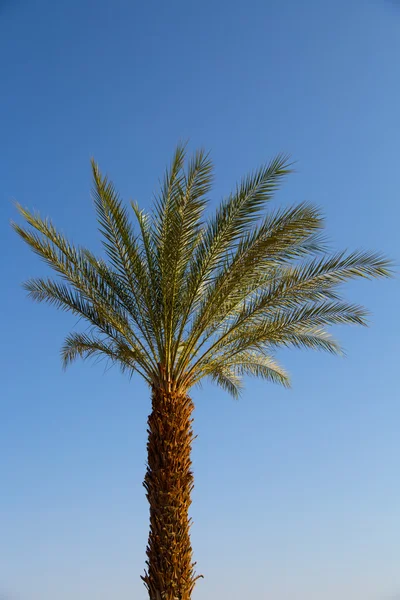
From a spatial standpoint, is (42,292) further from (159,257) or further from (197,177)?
(197,177)

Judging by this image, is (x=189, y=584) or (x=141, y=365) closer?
(x=189, y=584)

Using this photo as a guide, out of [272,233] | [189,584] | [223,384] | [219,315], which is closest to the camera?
[189,584]

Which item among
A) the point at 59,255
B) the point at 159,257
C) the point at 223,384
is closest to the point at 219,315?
the point at 159,257

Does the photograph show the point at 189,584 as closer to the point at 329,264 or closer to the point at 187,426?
the point at 187,426

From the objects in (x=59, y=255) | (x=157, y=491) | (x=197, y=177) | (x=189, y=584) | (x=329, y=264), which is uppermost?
(x=197, y=177)

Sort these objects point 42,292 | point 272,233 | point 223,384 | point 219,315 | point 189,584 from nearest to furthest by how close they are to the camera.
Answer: point 189,584
point 272,233
point 219,315
point 42,292
point 223,384

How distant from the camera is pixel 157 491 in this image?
9.95 metres

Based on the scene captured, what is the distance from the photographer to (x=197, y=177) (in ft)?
34.9

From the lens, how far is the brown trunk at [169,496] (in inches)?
370

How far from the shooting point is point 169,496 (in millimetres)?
9828

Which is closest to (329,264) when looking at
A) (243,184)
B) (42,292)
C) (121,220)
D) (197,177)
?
(243,184)

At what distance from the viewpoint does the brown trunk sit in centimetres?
939

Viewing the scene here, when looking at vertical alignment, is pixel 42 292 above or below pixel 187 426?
above

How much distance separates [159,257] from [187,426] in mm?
3077
